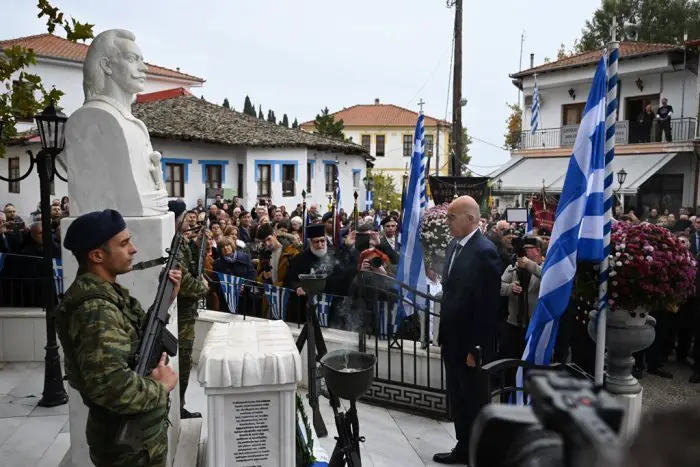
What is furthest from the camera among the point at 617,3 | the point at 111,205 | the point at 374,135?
the point at 374,135

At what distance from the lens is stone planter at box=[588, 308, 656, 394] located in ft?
14.9

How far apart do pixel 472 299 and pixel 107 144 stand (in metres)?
2.91

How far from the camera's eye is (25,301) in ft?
24.7

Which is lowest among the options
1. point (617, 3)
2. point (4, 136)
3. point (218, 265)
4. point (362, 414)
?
point (362, 414)

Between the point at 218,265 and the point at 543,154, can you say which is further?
the point at 543,154

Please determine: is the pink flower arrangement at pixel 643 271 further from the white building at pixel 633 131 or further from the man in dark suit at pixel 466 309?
the white building at pixel 633 131

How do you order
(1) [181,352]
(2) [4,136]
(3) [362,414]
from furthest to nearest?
(2) [4,136] → (3) [362,414] → (1) [181,352]

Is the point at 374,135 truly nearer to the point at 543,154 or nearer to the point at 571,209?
the point at 543,154

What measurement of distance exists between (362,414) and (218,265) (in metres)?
3.04

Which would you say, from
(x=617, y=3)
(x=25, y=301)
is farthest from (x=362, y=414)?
(x=617, y=3)

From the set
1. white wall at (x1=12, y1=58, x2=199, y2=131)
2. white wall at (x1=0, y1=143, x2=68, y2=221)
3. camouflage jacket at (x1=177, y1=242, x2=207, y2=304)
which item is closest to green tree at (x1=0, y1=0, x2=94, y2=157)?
camouflage jacket at (x1=177, y1=242, x2=207, y2=304)

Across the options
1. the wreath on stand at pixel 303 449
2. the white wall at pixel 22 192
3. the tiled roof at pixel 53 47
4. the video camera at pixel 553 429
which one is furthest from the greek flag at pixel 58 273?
the tiled roof at pixel 53 47

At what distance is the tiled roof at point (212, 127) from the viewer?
26.5 m

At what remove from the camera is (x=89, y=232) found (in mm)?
2629
